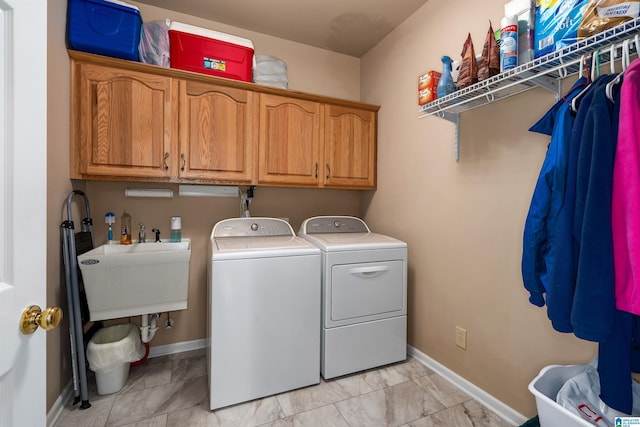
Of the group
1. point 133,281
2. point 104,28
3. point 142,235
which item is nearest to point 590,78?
point 133,281

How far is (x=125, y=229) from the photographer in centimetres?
208

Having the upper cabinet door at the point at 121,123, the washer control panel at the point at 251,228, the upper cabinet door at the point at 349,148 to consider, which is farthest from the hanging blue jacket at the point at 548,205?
the upper cabinet door at the point at 121,123

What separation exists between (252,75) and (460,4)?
1.47m

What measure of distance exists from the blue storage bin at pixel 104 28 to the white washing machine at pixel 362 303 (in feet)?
5.63

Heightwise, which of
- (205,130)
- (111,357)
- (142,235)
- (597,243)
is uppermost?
(205,130)

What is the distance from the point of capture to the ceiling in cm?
213

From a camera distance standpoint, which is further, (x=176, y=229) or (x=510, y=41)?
(x=176, y=229)

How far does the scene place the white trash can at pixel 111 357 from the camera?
171 centimetres

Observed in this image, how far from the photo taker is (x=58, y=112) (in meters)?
1.58

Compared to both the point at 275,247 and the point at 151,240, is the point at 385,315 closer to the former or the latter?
the point at 275,247

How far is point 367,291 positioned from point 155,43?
219cm

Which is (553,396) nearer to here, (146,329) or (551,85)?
(551,85)

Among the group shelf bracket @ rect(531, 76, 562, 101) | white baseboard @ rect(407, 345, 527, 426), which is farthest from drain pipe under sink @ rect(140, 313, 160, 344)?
shelf bracket @ rect(531, 76, 562, 101)

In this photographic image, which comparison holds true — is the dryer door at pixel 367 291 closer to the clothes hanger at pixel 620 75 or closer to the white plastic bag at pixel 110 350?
the white plastic bag at pixel 110 350
